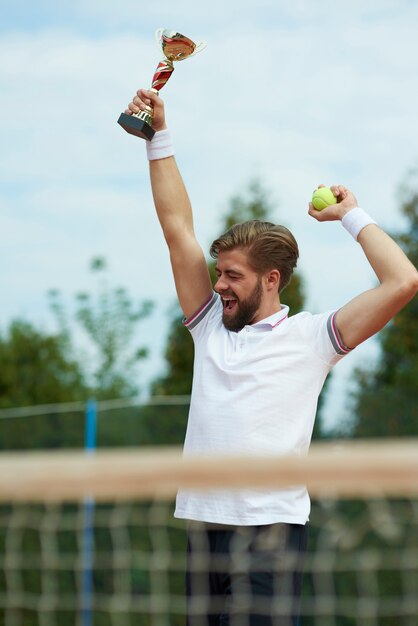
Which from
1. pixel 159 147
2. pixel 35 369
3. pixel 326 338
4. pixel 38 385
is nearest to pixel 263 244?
pixel 326 338

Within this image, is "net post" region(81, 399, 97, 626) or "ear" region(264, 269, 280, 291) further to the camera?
"net post" region(81, 399, 97, 626)

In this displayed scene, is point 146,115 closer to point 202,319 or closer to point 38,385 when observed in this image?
point 202,319

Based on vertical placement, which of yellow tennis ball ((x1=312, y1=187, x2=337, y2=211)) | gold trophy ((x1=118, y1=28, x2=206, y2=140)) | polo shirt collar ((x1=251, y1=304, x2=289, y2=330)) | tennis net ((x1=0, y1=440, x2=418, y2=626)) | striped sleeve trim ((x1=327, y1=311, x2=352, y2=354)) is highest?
gold trophy ((x1=118, y1=28, x2=206, y2=140))

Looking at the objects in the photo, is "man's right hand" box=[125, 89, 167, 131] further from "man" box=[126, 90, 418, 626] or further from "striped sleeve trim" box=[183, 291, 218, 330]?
"striped sleeve trim" box=[183, 291, 218, 330]

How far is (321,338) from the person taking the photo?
Result: 3049mm

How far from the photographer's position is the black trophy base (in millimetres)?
3375

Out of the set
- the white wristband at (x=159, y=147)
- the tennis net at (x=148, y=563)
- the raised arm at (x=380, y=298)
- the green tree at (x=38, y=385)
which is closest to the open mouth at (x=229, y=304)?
the raised arm at (x=380, y=298)

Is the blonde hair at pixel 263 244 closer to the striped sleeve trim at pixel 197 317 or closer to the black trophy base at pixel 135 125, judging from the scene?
the striped sleeve trim at pixel 197 317

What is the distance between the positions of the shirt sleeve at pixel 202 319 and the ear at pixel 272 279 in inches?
6.8

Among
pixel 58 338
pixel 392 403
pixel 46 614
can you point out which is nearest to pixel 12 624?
pixel 46 614

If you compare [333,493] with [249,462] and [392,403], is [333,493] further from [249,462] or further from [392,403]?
[392,403]

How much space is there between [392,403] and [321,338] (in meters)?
3.87

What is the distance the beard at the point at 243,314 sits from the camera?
3.17 meters

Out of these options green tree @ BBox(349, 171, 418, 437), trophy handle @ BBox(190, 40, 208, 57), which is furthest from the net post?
trophy handle @ BBox(190, 40, 208, 57)
